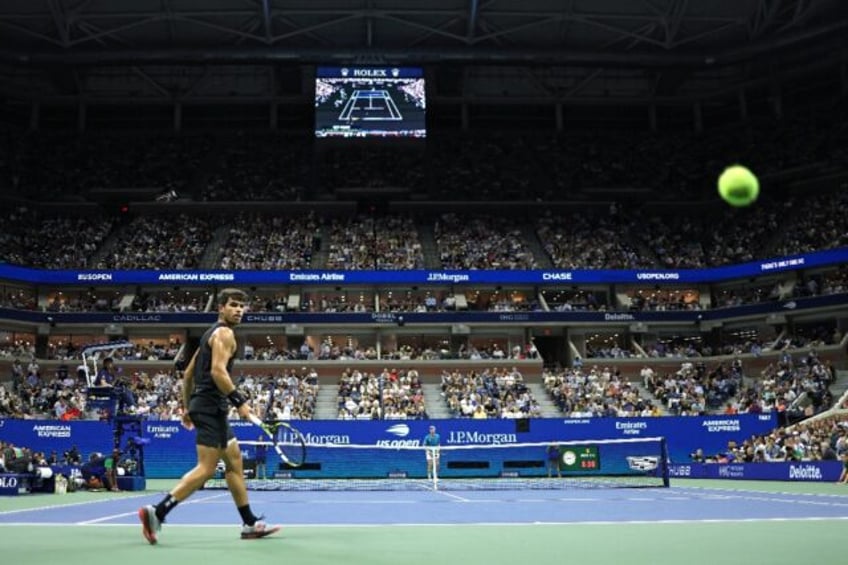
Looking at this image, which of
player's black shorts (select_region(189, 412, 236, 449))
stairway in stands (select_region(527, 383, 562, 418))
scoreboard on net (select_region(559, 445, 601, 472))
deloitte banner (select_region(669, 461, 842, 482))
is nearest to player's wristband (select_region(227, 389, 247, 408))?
player's black shorts (select_region(189, 412, 236, 449))

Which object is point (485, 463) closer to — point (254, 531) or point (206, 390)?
point (254, 531)

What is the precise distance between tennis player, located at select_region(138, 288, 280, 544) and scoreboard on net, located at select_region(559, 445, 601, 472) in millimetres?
24390

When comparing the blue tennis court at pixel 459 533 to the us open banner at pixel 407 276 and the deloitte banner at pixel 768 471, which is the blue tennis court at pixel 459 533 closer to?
the deloitte banner at pixel 768 471

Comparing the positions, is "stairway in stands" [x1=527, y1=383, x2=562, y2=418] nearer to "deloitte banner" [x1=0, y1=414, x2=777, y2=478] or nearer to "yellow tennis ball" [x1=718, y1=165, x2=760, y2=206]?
"deloitte banner" [x1=0, y1=414, x2=777, y2=478]

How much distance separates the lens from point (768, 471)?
25.6m

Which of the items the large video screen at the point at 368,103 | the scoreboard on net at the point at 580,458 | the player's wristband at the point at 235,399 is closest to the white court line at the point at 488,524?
the player's wristband at the point at 235,399

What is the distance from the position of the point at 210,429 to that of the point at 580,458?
2518 cm

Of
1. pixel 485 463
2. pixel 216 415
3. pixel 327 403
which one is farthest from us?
pixel 327 403

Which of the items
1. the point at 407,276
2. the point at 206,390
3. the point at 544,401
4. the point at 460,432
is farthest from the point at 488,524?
the point at 407,276

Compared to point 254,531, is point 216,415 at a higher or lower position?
higher

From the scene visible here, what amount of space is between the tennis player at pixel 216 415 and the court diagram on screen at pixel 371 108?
41.6m

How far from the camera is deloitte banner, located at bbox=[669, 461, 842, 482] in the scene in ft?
78.8

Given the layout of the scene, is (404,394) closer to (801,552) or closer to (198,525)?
(198,525)

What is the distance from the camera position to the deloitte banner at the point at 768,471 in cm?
2402
